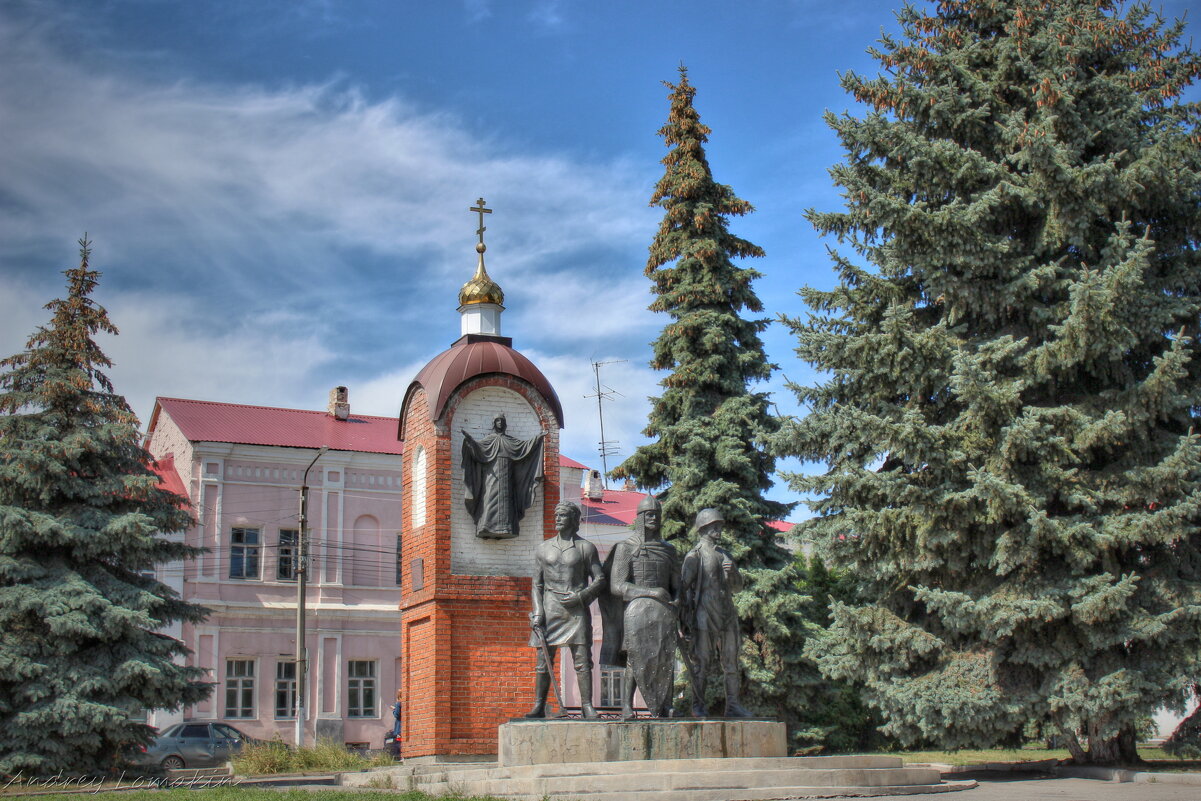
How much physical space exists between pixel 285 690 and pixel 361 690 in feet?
6.26

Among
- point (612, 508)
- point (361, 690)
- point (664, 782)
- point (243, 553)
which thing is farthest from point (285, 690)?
point (664, 782)

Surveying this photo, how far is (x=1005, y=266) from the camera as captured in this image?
13.9m

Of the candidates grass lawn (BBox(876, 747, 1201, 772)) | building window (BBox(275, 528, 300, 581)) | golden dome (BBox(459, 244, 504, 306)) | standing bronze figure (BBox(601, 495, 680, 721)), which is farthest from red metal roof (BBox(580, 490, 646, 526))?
standing bronze figure (BBox(601, 495, 680, 721))

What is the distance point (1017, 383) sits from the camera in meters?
A: 12.9

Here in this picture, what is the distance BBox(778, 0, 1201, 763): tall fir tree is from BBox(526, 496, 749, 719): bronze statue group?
11.6 ft

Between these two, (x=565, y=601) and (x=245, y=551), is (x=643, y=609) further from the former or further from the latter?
(x=245, y=551)

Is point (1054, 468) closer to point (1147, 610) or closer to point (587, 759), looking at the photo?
point (1147, 610)

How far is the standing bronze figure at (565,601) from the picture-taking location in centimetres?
1088

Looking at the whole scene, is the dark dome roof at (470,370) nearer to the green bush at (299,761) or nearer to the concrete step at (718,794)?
the green bush at (299,761)

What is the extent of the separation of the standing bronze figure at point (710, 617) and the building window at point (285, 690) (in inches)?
776

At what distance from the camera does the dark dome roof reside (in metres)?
14.5

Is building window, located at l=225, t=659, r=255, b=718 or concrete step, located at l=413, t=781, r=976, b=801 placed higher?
building window, located at l=225, t=659, r=255, b=718

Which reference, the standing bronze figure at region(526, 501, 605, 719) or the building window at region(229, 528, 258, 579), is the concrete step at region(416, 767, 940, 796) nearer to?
the standing bronze figure at region(526, 501, 605, 719)

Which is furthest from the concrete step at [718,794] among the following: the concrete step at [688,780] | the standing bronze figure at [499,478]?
the standing bronze figure at [499,478]
